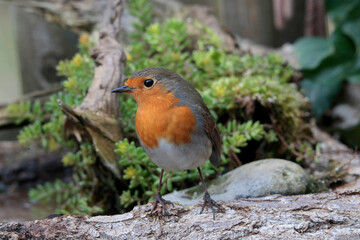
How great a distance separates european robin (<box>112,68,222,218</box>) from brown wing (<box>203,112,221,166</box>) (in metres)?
0.01

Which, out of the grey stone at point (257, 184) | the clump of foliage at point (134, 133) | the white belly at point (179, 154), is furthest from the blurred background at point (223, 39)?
the white belly at point (179, 154)

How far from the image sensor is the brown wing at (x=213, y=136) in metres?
1.93

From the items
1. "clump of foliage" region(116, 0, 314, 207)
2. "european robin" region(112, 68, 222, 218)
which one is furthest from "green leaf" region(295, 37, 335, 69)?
"european robin" region(112, 68, 222, 218)

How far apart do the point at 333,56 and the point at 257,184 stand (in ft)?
7.79

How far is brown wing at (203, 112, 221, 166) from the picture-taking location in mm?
1933

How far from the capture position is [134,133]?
2488 millimetres

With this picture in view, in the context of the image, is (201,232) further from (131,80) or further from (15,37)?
(15,37)

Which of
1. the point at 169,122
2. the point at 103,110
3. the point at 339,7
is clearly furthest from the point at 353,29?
the point at 169,122

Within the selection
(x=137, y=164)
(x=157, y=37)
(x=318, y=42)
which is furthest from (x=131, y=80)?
(x=318, y=42)

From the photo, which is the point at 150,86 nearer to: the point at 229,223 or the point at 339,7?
the point at 229,223

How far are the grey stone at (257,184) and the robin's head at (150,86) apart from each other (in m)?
0.59

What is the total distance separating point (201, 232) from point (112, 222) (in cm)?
37

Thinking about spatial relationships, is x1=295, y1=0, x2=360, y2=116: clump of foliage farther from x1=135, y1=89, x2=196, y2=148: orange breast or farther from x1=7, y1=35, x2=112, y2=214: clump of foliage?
x1=135, y1=89, x2=196, y2=148: orange breast

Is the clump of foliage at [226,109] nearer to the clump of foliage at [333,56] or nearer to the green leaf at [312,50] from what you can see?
the clump of foliage at [333,56]
